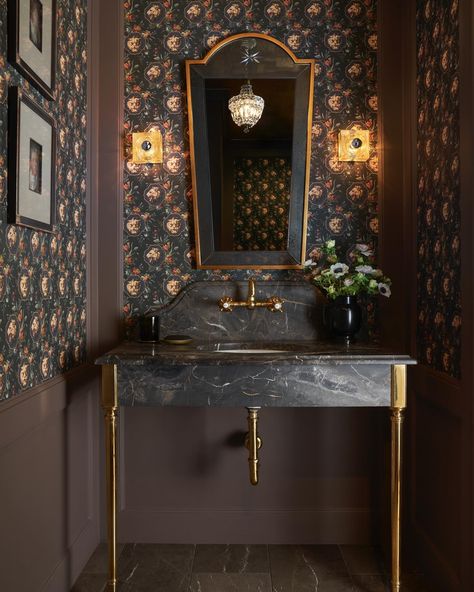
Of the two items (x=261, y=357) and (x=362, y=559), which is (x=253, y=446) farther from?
(x=362, y=559)

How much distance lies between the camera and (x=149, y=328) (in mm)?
2219

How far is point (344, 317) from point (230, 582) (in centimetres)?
119

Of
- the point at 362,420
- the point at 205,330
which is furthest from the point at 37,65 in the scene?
the point at 362,420

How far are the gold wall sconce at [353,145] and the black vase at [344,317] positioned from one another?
68cm

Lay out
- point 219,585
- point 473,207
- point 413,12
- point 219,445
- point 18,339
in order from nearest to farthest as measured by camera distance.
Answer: point 18,339 < point 473,207 < point 219,585 < point 413,12 < point 219,445

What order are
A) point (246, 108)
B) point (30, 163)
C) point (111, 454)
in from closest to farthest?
point (30, 163) < point (111, 454) < point (246, 108)

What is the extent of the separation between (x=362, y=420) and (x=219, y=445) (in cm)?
70

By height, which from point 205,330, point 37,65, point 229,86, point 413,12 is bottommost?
point 205,330

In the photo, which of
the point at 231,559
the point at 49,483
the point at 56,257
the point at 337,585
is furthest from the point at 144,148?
the point at 337,585

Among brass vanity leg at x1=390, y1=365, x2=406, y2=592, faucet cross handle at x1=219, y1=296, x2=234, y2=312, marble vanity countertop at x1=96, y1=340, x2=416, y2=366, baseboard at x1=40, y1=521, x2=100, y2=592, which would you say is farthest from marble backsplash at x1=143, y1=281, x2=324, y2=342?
baseboard at x1=40, y1=521, x2=100, y2=592

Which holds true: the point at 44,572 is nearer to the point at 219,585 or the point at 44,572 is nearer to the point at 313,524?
the point at 219,585

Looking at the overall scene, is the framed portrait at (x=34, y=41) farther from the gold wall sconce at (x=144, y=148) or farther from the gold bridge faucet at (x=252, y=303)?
the gold bridge faucet at (x=252, y=303)

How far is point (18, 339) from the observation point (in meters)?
1.62

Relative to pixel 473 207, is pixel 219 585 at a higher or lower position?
lower
